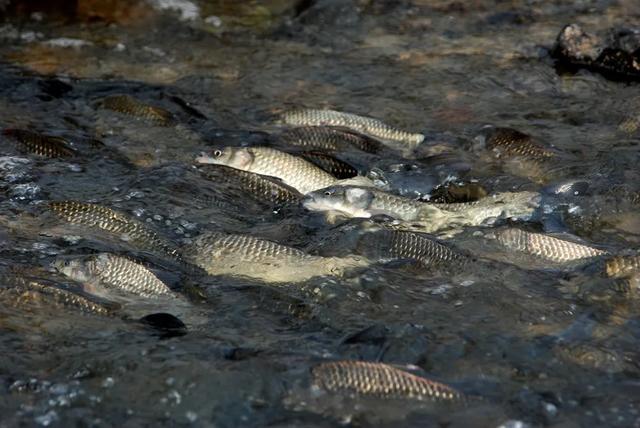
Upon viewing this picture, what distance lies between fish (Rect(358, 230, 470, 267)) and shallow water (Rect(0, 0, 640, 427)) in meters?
0.09

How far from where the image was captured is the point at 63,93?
30.6 ft

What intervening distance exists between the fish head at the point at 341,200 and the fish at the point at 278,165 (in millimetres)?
327

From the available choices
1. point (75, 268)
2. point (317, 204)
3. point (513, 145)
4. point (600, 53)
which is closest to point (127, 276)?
point (75, 268)

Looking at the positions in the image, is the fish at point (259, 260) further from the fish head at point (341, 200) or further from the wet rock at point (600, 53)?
the wet rock at point (600, 53)

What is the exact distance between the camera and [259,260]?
591cm

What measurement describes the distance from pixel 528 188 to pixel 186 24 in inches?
212

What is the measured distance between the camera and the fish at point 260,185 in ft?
23.4

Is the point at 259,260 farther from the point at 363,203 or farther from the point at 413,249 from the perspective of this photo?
the point at 363,203

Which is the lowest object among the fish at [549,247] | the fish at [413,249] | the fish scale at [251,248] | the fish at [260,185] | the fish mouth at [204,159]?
the fish mouth at [204,159]

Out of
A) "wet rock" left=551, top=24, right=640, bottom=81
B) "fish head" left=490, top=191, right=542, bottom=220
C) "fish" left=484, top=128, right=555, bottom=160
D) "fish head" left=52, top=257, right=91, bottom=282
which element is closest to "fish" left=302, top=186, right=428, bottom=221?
"fish head" left=490, top=191, right=542, bottom=220

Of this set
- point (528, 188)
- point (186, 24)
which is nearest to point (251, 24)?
point (186, 24)

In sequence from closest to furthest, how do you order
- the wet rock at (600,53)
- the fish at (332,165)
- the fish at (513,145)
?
the fish at (332,165)
the fish at (513,145)
the wet rock at (600,53)

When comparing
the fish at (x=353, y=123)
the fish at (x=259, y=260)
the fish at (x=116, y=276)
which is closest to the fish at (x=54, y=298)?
the fish at (x=116, y=276)

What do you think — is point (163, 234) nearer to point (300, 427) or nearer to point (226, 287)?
point (226, 287)
